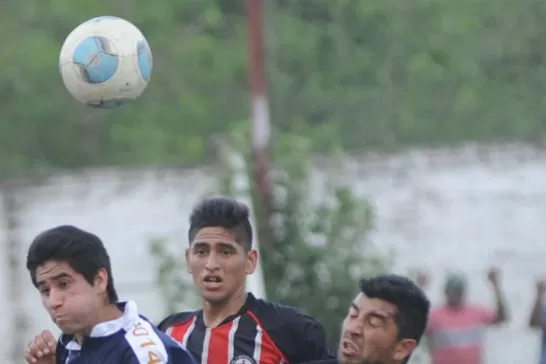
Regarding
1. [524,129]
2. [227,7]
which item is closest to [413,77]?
[524,129]

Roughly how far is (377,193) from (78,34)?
25.5 ft

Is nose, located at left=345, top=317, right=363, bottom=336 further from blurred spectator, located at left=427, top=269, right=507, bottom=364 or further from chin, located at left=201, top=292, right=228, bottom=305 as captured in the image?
blurred spectator, located at left=427, top=269, right=507, bottom=364

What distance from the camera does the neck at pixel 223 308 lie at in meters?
5.58

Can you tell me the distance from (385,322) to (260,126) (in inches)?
345

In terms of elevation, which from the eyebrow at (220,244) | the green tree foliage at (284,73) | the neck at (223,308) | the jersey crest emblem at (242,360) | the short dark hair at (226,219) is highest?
the green tree foliage at (284,73)

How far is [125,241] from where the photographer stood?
45.6 ft

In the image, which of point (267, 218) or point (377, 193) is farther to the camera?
point (377, 193)

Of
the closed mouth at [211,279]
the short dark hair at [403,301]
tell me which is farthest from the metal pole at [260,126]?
the short dark hair at [403,301]

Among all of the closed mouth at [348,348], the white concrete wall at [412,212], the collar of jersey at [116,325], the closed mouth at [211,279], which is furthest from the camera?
the white concrete wall at [412,212]

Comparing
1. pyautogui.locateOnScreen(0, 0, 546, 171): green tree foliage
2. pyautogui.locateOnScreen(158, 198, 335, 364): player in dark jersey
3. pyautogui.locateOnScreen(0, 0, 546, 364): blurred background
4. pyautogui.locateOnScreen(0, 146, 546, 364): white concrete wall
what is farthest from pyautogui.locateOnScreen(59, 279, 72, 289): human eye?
pyautogui.locateOnScreen(0, 0, 546, 171): green tree foliage

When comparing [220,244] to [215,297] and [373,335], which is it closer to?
[215,297]

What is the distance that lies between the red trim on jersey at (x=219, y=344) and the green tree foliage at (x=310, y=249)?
6762mm

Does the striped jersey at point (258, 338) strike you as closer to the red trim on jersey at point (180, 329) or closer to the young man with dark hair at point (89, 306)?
the red trim on jersey at point (180, 329)

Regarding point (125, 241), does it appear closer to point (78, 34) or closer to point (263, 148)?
point (263, 148)
